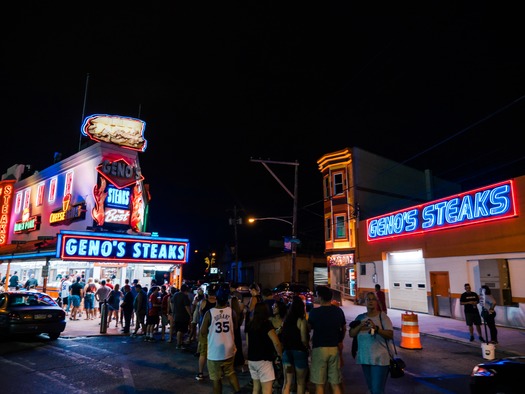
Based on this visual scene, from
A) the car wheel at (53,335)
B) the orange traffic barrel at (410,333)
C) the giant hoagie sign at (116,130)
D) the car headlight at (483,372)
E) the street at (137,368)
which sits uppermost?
the giant hoagie sign at (116,130)

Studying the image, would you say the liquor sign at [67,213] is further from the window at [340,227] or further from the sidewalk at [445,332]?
the window at [340,227]

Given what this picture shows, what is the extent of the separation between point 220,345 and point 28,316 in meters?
8.77

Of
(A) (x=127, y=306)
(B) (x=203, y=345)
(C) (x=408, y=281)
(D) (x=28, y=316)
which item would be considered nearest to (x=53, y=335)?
(D) (x=28, y=316)

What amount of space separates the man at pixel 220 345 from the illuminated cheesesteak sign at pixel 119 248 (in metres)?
12.4

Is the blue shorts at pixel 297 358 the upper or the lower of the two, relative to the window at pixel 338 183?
lower

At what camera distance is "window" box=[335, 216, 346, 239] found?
29016mm

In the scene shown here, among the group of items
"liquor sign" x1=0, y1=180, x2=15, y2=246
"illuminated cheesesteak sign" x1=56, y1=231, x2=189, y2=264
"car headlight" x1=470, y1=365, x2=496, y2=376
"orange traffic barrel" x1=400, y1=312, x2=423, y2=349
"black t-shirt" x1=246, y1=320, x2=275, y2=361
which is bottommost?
"orange traffic barrel" x1=400, y1=312, x2=423, y2=349

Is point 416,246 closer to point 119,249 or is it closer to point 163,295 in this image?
point 163,295

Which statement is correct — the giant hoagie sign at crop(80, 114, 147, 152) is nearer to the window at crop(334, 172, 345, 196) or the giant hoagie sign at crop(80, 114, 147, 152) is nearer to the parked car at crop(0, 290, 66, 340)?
the parked car at crop(0, 290, 66, 340)

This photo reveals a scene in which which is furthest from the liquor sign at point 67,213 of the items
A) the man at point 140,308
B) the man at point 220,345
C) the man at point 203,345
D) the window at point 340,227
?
the window at point 340,227

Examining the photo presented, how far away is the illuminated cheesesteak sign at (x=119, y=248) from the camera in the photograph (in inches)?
642

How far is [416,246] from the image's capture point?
2039 cm

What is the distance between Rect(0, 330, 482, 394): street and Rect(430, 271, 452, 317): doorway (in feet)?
22.0

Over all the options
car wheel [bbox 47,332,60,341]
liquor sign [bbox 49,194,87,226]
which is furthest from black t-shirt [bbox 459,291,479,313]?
liquor sign [bbox 49,194,87,226]
